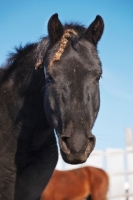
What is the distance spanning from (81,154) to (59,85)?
2.14 feet

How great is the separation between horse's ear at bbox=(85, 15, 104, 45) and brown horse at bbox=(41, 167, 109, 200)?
557 centimetres

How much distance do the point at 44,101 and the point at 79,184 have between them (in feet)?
20.1

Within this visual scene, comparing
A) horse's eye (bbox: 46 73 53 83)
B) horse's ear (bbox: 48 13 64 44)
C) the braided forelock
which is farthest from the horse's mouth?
horse's ear (bbox: 48 13 64 44)

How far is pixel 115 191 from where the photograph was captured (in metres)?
9.70

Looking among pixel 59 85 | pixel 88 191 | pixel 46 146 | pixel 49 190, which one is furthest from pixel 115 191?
pixel 59 85

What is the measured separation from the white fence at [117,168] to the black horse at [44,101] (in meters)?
5.92

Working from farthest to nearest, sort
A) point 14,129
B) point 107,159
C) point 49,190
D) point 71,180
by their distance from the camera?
point 107,159 → point 71,180 → point 49,190 → point 14,129

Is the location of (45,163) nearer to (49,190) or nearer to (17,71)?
(17,71)

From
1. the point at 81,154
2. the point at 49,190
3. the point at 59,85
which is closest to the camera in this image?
the point at 81,154

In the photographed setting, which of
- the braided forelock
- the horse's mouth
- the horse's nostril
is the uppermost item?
the braided forelock

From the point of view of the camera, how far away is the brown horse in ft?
29.2

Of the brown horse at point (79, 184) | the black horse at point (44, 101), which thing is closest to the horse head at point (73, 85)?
the black horse at point (44, 101)

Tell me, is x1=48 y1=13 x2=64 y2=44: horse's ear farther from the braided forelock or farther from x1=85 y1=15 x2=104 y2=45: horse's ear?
x1=85 y1=15 x2=104 y2=45: horse's ear

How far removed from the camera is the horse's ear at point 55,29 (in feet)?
11.7
